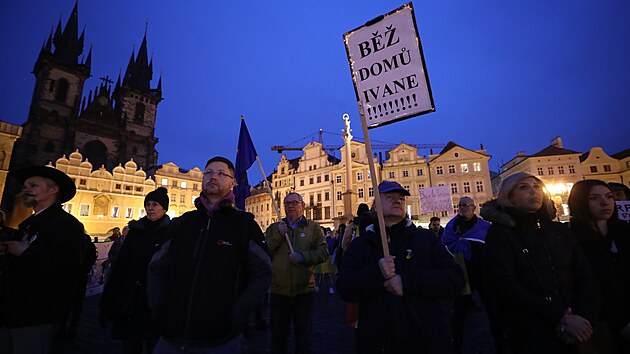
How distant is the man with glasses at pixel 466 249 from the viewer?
4.01m

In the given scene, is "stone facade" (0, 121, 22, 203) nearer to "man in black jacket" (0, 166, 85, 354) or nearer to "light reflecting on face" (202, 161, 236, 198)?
"man in black jacket" (0, 166, 85, 354)

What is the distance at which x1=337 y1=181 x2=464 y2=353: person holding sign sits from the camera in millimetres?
2193

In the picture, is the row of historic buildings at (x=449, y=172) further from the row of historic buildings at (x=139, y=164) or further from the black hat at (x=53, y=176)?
the black hat at (x=53, y=176)

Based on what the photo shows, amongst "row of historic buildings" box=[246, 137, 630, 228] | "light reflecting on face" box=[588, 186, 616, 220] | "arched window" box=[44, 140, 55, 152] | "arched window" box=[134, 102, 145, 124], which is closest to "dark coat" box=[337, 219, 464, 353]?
"light reflecting on face" box=[588, 186, 616, 220]

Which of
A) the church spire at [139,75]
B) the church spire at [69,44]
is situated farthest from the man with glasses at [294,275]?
the church spire at [139,75]

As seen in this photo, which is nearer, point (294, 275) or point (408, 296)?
point (408, 296)

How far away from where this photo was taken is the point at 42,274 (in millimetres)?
2652

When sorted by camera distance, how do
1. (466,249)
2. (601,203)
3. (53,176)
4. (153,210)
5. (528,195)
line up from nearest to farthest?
(528,195) → (601,203) → (53,176) → (153,210) → (466,249)

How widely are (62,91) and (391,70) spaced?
63959 mm

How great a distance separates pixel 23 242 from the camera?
8.74 feet

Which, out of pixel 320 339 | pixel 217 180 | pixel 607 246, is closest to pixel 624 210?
pixel 607 246

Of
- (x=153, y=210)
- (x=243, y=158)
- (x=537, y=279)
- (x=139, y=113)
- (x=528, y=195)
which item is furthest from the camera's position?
(x=139, y=113)

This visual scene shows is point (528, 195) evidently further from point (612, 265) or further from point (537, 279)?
point (612, 265)

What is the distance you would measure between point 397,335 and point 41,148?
58.2 meters
